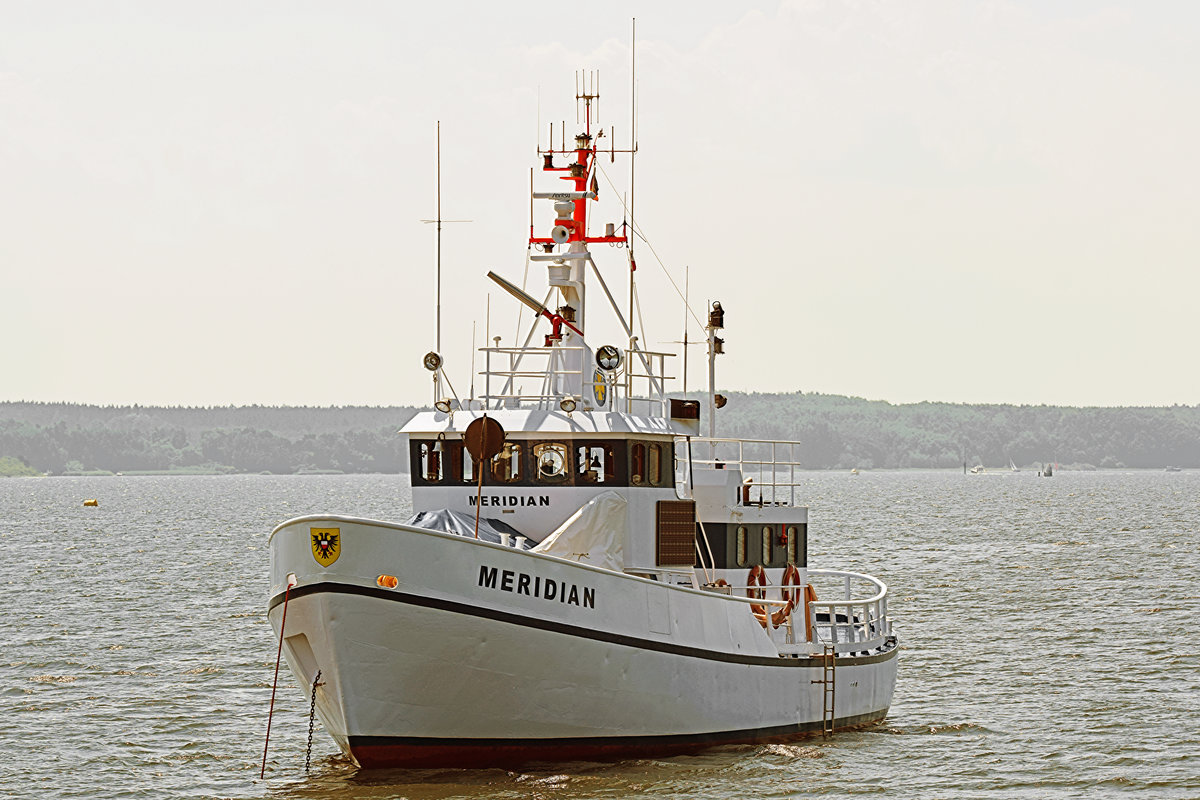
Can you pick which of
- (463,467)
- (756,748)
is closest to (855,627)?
(756,748)

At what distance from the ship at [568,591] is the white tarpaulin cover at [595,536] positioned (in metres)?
0.03

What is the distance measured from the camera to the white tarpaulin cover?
64.5 ft

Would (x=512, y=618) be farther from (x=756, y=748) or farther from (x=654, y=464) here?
(x=756, y=748)

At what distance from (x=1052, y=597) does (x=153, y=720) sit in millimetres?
29449

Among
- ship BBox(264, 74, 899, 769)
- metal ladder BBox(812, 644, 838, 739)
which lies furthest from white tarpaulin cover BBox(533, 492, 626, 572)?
metal ladder BBox(812, 644, 838, 739)

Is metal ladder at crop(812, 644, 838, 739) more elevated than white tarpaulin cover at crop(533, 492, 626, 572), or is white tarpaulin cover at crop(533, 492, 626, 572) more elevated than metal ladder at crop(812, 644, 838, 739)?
Result: white tarpaulin cover at crop(533, 492, 626, 572)

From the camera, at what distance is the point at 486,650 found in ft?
56.1

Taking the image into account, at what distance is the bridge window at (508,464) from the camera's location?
20.5m

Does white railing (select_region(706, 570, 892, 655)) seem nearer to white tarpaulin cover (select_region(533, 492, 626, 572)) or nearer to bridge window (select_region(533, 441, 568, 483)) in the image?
white tarpaulin cover (select_region(533, 492, 626, 572))

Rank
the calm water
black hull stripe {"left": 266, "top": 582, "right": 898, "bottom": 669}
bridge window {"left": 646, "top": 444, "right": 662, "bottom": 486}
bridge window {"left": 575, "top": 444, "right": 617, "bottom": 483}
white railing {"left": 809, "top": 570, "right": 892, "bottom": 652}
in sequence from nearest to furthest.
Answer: black hull stripe {"left": 266, "top": 582, "right": 898, "bottom": 669}, the calm water, bridge window {"left": 575, "top": 444, "right": 617, "bottom": 483}, bridge window {"left": 646, "top": 444, "right": 662, "bottom": 486}, white railing {"left": 809, "top": 570, "right": 892, "bottom": 652}

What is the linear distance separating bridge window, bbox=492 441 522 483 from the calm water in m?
4.14

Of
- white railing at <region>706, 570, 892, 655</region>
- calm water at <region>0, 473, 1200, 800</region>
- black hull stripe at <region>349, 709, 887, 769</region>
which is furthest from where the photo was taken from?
white railing at <region>706, 570, 892, 655</region>

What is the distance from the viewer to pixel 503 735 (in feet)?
58.5

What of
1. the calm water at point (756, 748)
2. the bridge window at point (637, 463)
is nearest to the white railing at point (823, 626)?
the calm water at point (756, 748)
